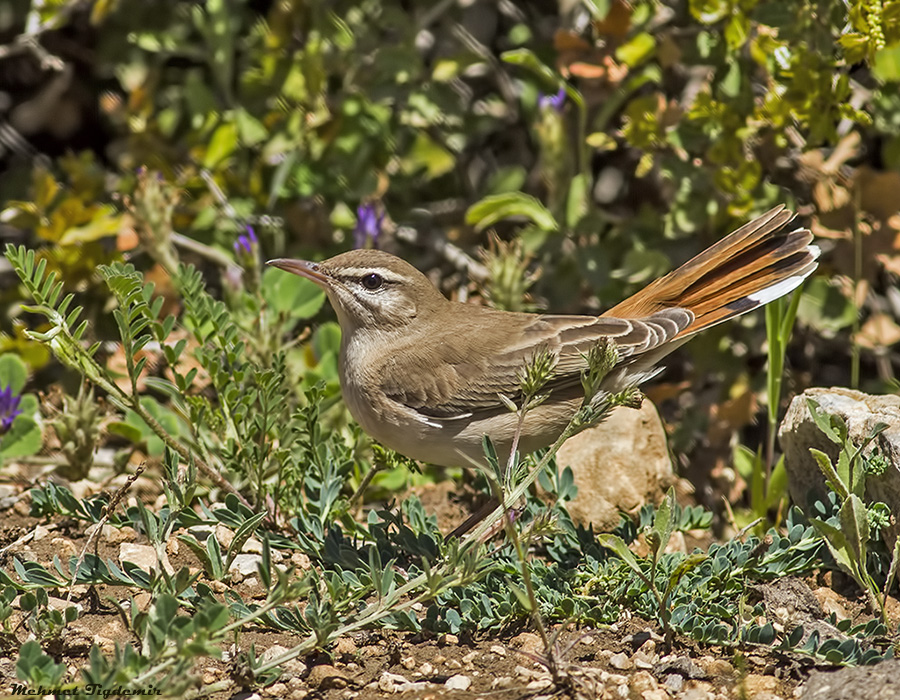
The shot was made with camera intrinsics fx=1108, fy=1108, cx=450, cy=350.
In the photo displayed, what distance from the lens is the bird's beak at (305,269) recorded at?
16.6ft

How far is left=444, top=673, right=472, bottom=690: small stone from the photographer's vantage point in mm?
3748

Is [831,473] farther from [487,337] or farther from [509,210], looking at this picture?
[509,210]

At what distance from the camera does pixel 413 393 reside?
489 centimetres

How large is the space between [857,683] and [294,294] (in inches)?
142

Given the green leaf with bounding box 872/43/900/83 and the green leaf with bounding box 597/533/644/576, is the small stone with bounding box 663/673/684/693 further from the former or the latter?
the green leaf with bounding box 872/43/900/83

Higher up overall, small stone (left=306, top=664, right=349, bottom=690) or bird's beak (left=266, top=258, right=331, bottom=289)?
bird's beak (left=266, top=258, right=331, bottom=289)

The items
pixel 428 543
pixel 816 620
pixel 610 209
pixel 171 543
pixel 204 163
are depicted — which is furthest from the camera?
pixel 610 209

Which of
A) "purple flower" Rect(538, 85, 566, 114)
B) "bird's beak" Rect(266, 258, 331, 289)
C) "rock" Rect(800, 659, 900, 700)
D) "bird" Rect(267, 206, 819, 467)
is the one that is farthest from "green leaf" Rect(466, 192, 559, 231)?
"rock" Rect(800, 659, 900, 700)

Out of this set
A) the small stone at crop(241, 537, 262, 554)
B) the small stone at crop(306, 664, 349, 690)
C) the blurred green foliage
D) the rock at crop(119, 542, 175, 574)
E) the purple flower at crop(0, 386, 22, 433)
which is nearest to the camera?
the small stone at crop(306, 664, 349, 690)

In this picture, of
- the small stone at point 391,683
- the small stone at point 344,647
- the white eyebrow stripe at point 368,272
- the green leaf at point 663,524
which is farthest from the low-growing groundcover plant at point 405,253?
the white eyebrow stripe at point 368,272

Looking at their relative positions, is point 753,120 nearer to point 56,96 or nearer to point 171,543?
point 171,543

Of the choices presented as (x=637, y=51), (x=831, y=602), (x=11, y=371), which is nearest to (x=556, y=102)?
(x=637, y=51)

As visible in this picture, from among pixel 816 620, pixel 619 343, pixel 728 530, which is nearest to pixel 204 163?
pixel 619 343

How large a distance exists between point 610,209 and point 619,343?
2.65 m
